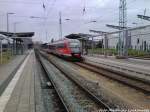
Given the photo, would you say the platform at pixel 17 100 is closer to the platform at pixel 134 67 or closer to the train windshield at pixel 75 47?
the platform at pixel 134 67

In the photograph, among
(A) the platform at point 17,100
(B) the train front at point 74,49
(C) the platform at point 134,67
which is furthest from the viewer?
(B) the train front at point 74,49

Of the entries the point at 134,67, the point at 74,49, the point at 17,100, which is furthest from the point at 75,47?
the point at 17,100

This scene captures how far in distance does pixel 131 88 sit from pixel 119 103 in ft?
15.8

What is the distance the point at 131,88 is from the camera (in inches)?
677

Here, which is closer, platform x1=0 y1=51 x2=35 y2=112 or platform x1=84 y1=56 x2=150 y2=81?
platform x1=0 y1=51 x2=35 y2=112

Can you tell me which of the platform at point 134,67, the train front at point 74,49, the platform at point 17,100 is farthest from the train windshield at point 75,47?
the platform at point 17,100

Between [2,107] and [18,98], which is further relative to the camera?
[18,98]

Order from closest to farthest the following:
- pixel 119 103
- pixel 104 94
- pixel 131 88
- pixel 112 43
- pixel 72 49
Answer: pixel 119 103
pixel 104 94
pixel 131 88
pixel 72 49
pixel 112 43

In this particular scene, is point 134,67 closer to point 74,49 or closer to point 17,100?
point 17,100

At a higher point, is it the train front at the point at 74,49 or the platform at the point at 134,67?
the train front at the point at 74,49

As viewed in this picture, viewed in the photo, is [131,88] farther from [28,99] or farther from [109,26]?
[109,26]

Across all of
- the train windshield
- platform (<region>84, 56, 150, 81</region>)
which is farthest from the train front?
platform (<region>84, 56, 150, 81</region>)

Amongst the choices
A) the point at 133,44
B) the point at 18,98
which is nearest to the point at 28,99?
the point at 18,98

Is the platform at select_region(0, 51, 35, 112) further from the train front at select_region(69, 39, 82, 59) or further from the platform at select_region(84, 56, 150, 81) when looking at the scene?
the train front at select_region(69, 39, 82, 59)
